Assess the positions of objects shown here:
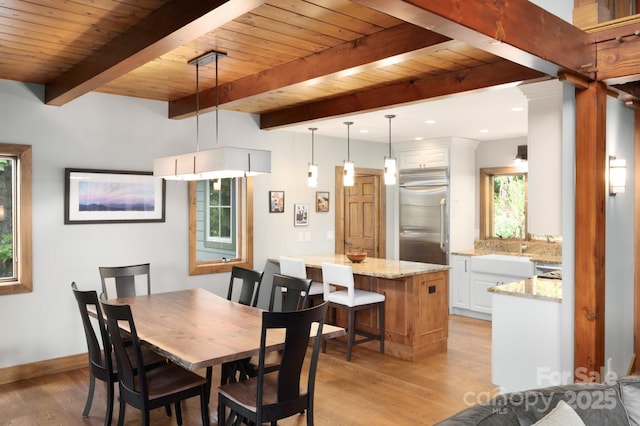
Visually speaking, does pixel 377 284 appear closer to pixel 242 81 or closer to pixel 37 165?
pixel 242 81

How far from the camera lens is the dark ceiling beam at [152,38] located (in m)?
2.19

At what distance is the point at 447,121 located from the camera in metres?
5.63

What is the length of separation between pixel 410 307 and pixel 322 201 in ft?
7.36

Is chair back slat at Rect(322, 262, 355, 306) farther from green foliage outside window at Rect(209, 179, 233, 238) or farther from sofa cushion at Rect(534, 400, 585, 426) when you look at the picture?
sofa cushion at Rect(534, 400, 585, 426)

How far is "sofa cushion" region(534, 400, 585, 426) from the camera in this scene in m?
1.53

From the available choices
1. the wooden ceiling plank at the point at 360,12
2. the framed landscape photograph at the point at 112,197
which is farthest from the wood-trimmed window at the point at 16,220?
the wooden ceiling plank at the point at 360,12

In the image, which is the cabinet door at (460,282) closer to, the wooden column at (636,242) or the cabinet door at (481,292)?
the cabinet door at (481,292)

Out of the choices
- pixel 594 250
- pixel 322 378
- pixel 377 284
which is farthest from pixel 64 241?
pixel 594 250

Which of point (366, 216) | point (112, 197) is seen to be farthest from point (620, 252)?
point (112, 197)

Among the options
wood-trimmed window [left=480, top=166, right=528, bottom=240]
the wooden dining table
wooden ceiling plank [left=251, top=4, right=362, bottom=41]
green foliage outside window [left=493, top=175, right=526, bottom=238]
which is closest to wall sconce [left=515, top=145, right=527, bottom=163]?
wood-trimmed window [left=480, top=166, right=528, bottom=240]

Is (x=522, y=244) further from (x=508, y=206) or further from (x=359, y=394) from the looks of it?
(x=359, y=394)

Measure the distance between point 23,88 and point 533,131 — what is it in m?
4.16

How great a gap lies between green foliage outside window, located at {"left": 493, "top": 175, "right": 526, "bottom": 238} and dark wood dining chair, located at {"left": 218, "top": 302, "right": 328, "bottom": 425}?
16.1 feet

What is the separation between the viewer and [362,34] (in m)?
3.03
